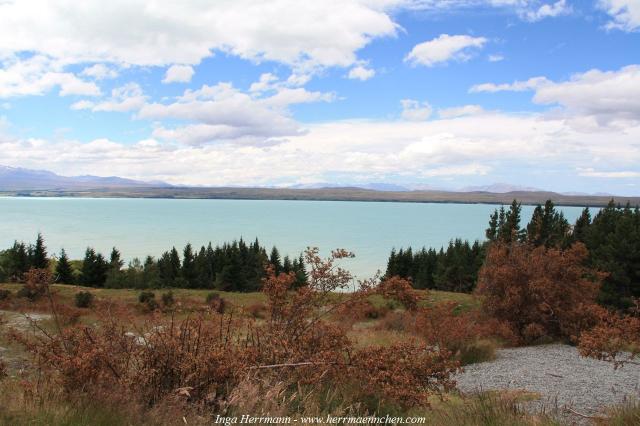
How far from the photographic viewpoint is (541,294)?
1454 centimetres

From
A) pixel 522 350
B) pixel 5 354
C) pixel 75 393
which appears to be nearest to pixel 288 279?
pixel 75 393

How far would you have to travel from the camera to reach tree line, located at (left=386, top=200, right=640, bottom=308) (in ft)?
124

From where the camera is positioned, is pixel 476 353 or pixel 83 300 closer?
pixel 476 353

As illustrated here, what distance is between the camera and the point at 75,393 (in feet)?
14.2

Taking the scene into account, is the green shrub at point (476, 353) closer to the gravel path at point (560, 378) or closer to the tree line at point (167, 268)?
the gravel path at point (560, 378)

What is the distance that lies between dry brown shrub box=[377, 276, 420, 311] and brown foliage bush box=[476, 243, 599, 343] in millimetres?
9778

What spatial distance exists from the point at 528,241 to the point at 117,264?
58400mm

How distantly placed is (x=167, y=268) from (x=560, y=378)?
6680 cm

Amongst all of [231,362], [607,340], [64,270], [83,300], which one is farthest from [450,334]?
[64,270]

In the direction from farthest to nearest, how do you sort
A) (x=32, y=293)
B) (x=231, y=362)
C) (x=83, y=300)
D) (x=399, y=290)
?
(x=83, y=300)
(x=32, y=293)
(x=399, y=290)
(x=231, y=362)

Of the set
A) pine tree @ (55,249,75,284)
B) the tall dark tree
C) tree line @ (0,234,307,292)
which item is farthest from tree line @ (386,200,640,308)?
pine tree @ (55,249,75,284)

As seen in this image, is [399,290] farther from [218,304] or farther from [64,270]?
[64,270]

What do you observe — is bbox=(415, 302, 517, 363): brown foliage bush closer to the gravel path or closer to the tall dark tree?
the gravel path

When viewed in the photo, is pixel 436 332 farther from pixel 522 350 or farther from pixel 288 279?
pixel 288 279
